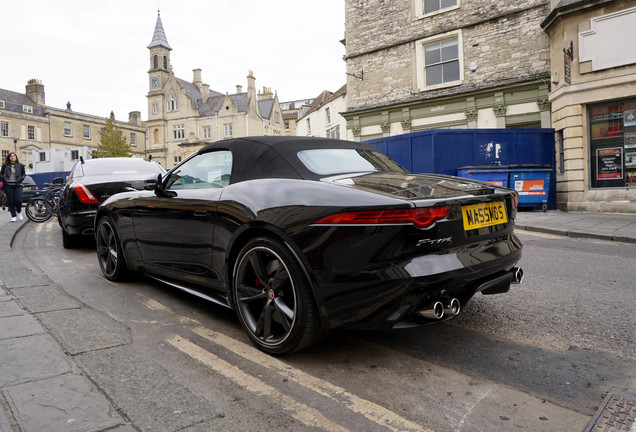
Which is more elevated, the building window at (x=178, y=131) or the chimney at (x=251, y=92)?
the chimney at (x=251, y=92)

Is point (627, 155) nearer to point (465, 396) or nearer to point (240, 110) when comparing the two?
point (465, 396)

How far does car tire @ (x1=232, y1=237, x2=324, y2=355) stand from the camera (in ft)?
8.44

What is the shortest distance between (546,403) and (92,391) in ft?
7.45

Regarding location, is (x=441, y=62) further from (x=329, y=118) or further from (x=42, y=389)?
(x=42, y=389)

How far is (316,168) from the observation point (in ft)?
9.89

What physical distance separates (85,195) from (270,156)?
4.72 metres

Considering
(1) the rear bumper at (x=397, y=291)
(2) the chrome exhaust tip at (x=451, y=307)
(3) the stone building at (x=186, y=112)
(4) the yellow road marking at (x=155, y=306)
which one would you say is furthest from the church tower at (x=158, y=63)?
(2) the chrome exhaust tip at (x=451, y=307)

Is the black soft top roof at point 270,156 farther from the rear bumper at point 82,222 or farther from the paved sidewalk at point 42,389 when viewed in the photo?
the rear bumper at point 82,222

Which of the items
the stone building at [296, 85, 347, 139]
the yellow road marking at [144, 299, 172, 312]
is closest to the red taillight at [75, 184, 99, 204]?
the yellow road marking at [144, 299, 172, 312]

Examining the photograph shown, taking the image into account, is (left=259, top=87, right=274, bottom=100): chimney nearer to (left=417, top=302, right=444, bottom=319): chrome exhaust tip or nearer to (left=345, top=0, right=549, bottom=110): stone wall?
(left=345, top=0, right=549, bottom=110): stone wall

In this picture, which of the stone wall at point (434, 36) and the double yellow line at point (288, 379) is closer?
Answer: the double yellow line at point (288, 379)

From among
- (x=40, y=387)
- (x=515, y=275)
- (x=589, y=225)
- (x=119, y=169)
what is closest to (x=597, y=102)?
(x=589, y=225)

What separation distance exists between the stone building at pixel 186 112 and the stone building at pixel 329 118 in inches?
912

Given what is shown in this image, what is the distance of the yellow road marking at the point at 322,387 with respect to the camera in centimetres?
204
